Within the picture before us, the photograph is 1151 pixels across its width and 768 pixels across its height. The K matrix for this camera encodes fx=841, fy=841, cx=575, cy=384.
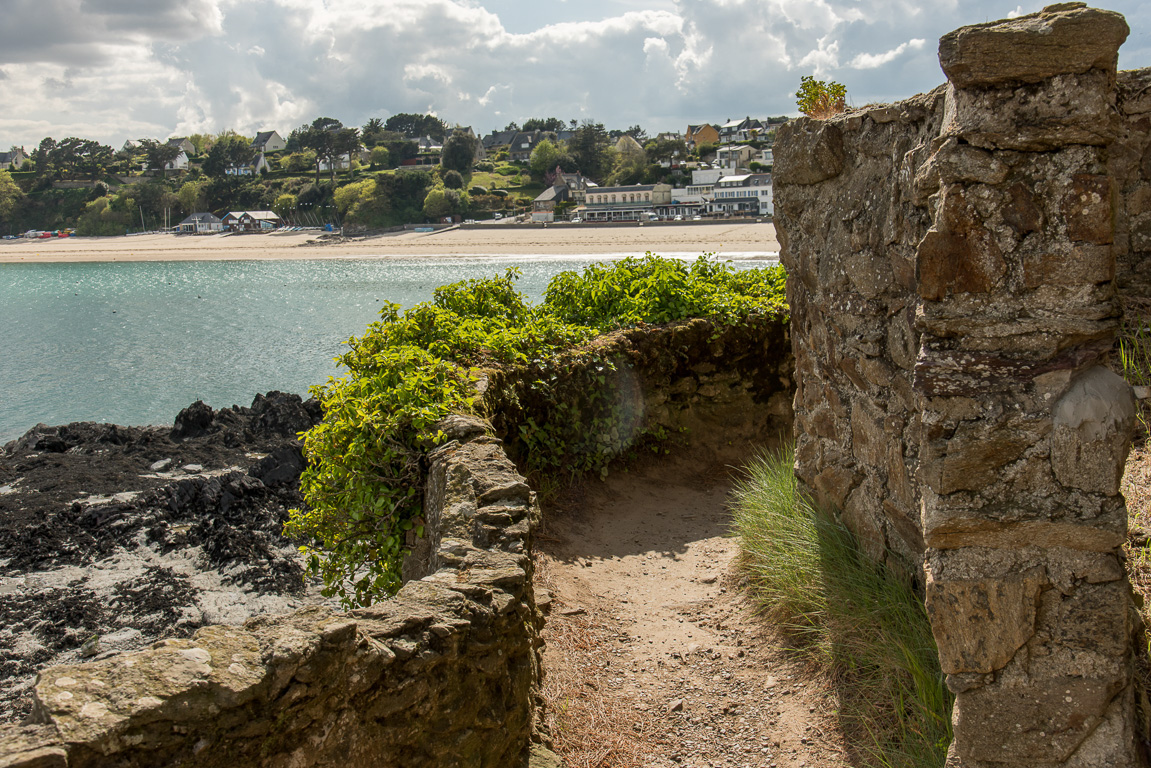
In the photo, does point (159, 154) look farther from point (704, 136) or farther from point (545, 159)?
point (704, 136)

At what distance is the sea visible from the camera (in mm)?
21922

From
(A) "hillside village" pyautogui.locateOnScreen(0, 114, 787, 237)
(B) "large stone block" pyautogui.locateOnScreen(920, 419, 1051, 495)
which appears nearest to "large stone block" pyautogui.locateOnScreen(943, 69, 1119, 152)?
(B) "large stone block" pyautogui.locateOnScreen(920, 419, 1051, 495)

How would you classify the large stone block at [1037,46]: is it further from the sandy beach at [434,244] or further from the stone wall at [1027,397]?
the sandy beach at [434,244]

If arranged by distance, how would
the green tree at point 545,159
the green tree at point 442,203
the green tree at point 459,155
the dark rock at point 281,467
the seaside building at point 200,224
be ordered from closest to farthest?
the dark rock at point 281,467 < the green tree at point 442,203 < the seaside building at point 200,224 < the green tree at point 459,155 < the green tree at point 545,159

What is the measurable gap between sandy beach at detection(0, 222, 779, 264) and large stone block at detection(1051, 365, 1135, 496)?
38069 millimetres

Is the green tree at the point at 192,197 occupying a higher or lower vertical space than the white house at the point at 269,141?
lower

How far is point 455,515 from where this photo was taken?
14.6 ft

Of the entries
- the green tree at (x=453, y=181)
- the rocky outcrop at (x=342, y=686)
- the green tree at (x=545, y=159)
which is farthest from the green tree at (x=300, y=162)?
the rocky outcrop at (x=342, y=686)

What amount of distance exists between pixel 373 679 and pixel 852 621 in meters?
2.67

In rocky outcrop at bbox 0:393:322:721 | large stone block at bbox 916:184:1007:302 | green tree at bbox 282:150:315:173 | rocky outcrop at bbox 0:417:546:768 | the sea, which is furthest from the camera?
green tree at bbox 282:150:315:173

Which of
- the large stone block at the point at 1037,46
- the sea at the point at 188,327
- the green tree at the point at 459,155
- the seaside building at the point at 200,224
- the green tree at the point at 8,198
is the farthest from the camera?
the green tree at the point at 459,155

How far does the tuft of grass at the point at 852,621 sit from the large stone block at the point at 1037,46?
254cm

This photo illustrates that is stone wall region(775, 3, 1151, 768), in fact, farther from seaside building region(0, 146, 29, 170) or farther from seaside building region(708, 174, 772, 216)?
seaside building region(0, 146, 29, 170)

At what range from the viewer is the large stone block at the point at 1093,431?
2854 millimetres
